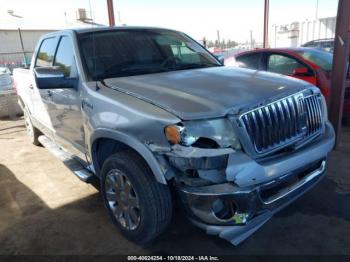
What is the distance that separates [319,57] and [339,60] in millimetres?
1478

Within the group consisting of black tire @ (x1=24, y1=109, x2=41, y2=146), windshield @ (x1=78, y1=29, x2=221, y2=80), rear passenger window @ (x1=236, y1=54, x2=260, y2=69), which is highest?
windshield @ (x1=78, y1=29, x2=221, y2=80)

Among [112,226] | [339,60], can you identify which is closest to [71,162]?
[112,226]

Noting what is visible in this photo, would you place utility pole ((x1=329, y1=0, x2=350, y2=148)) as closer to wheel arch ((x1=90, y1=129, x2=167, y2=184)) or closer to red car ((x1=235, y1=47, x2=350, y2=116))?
red car ((x1=235, y1=47, x2=350, y2=116))

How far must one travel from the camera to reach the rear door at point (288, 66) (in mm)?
5613

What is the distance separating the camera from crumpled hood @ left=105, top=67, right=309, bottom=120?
7.70 ft

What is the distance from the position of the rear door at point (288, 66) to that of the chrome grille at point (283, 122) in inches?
109

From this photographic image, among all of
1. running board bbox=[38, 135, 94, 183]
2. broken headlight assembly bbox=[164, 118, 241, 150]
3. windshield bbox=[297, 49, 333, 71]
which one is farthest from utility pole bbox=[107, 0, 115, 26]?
broken headlight assembly bbox=[164, 118, 241, 150]

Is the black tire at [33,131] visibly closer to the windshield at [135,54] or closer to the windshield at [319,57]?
the windshield at [135,54]

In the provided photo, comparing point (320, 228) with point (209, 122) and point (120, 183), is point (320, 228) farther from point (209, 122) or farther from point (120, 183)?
point (120, 183)

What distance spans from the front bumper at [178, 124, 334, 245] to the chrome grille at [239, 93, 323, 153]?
152 mm

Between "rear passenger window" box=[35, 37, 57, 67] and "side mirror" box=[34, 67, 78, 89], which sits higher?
"rear passenger window" box=[35, 37, 57, 67]

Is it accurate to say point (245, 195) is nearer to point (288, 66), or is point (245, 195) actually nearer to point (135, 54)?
point (135, 54)

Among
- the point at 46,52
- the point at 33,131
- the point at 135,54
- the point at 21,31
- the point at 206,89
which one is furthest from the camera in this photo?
the point at 21,31

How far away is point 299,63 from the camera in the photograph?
19.4ft
